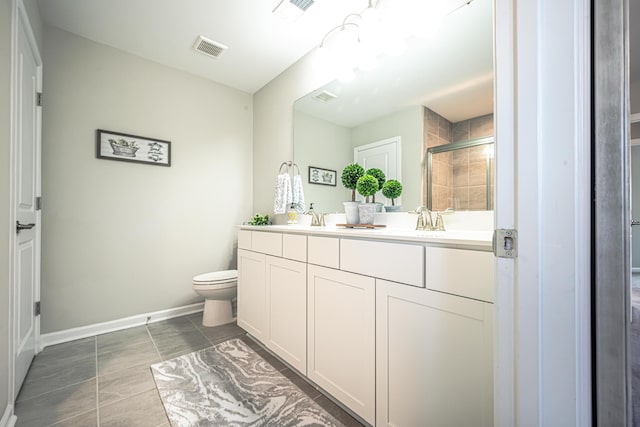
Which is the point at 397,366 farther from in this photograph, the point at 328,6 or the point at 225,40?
the point at 225,40

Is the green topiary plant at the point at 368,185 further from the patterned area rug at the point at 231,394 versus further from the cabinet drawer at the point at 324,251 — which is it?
the patterned area rug at the point at 231,394

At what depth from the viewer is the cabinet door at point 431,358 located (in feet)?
2.71

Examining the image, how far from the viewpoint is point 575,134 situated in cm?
49

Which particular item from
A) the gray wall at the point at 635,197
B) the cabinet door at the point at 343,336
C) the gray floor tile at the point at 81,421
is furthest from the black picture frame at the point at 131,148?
the gray wall at the point at 635,197

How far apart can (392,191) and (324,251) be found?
0.59 meters

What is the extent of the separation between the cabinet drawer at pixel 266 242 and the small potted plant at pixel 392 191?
2.42ft

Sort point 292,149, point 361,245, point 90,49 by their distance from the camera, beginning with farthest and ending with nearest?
1. point 292,149
2. point 90,49
3. point 361,245

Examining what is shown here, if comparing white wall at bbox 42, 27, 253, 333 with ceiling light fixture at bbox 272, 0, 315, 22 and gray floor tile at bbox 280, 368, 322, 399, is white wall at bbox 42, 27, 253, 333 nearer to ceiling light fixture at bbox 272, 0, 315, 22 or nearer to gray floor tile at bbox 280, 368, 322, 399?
ceiling light fixture at bbox 272, 0, 315, 22

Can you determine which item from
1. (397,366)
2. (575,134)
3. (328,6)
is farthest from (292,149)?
(575,134)

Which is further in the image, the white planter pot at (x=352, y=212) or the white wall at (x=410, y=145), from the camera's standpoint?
the white planter pot at (x=352, y=212)

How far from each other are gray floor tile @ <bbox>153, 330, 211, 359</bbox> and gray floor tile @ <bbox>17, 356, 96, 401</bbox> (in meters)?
0.39

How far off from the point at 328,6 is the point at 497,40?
1612 millimetres

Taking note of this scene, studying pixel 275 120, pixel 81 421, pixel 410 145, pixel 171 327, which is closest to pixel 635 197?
pixel 410 145

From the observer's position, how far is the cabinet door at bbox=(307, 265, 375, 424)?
3.74ft
